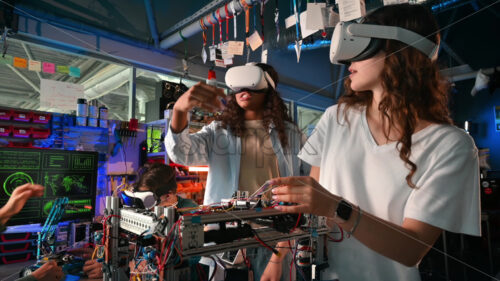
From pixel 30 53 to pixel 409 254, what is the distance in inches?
130

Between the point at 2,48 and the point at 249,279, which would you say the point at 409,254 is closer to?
the point at 249,279

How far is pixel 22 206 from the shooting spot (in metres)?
1.04

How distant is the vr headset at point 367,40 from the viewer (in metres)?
0.71

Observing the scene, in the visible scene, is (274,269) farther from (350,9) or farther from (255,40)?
(255,40)

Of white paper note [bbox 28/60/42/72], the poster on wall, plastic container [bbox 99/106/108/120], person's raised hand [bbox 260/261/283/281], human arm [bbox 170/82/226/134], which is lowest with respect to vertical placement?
person's raised hand [bbox 260/261/283/281]

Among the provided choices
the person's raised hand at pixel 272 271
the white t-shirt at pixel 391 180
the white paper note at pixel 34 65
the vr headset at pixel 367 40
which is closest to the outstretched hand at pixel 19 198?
the person's raised hand at pixel 272 271

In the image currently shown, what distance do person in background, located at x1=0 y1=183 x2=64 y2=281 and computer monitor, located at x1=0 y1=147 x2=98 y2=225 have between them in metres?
0.59

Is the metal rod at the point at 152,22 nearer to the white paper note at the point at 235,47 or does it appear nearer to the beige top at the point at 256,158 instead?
the white paper note at the point at 235,47

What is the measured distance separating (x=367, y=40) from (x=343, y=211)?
42 cm

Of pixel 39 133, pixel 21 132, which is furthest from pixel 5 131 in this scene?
pixel 39 133

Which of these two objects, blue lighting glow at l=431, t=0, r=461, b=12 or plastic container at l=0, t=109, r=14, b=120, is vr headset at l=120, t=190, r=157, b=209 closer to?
plastic container at l=0, t=109, r=14, b=120

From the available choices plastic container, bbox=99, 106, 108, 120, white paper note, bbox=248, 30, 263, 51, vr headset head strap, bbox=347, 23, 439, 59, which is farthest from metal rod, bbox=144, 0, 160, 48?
vr headset head strap, bbox=347, 23, 439, 59

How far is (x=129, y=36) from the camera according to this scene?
10.5ft

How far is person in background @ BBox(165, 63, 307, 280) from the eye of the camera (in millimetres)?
1298
